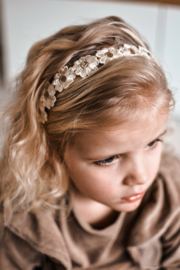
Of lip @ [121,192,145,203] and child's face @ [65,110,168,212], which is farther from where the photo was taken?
lip @ [121,192,145,203]

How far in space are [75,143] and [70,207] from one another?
0.26m

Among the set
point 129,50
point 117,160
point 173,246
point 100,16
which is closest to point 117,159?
point 117,160

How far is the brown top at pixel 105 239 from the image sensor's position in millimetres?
722

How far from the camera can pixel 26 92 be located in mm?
633

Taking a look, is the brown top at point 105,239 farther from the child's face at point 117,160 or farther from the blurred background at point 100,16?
the blurred background at point 100,16

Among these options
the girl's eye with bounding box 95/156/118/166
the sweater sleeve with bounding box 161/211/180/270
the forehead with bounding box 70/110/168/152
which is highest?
the forehead with bounding box 70/110/168/152

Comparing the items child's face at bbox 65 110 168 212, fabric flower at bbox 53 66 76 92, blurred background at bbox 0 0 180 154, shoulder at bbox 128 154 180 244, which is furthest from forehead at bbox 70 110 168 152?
blurred background at bbox 0 0 180 154

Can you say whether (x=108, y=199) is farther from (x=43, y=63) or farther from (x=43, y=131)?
(x=43, y=63)

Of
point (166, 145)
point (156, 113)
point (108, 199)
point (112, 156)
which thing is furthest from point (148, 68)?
point (166, 145)

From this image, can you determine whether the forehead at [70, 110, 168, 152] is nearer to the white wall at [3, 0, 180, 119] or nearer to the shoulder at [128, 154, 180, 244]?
the shoulder at [128, 154, 180, 244]

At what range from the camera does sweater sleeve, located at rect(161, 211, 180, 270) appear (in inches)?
30.7

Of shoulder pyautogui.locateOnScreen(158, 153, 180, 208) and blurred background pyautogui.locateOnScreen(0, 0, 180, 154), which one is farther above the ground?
blurred background pyautogui.locateOnScreen(0, 0, 180, 154)

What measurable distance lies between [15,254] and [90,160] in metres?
0.36

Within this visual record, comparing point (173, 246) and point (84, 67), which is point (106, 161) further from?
point (173, 246)
